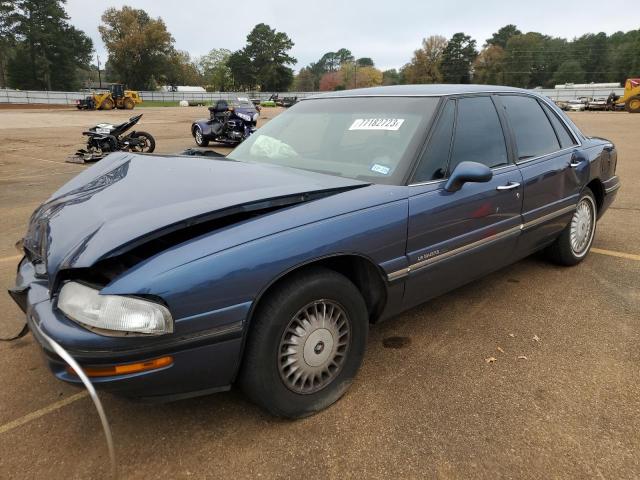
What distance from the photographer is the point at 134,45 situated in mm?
73312

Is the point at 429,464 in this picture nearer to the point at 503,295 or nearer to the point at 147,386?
the point at 147,386

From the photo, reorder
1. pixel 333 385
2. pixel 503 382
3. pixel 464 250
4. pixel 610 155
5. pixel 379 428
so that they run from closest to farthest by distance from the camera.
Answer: pixel 379 428, pixel 333 385, pixel 503 382, pixel 464 250, pixel 610 155

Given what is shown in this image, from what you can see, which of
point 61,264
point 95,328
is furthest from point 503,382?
point 61,264

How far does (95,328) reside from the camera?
1.76 metres

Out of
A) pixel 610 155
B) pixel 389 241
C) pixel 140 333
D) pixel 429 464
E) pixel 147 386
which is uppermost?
pixel 610 155

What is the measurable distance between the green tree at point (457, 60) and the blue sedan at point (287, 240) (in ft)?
336

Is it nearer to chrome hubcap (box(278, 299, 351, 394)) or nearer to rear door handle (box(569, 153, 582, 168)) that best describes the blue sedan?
chrome hubcap (box(278, 299, 351, 394))

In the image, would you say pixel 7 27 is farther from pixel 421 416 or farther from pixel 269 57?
pixel 421 416

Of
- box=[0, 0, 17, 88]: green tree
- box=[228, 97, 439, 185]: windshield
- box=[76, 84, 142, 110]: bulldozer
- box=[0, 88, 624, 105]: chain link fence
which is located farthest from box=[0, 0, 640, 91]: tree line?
box=[228, 97, 439, 185]: windshield

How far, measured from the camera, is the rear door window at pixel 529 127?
349 centimetres

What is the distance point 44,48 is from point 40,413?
8365 cm

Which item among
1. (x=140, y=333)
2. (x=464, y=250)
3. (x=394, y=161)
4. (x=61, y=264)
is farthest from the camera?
(x=464, y=250)

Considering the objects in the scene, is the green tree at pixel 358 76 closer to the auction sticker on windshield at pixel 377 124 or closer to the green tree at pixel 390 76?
the green tree at pixel 390 76

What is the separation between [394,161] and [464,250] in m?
0.72
